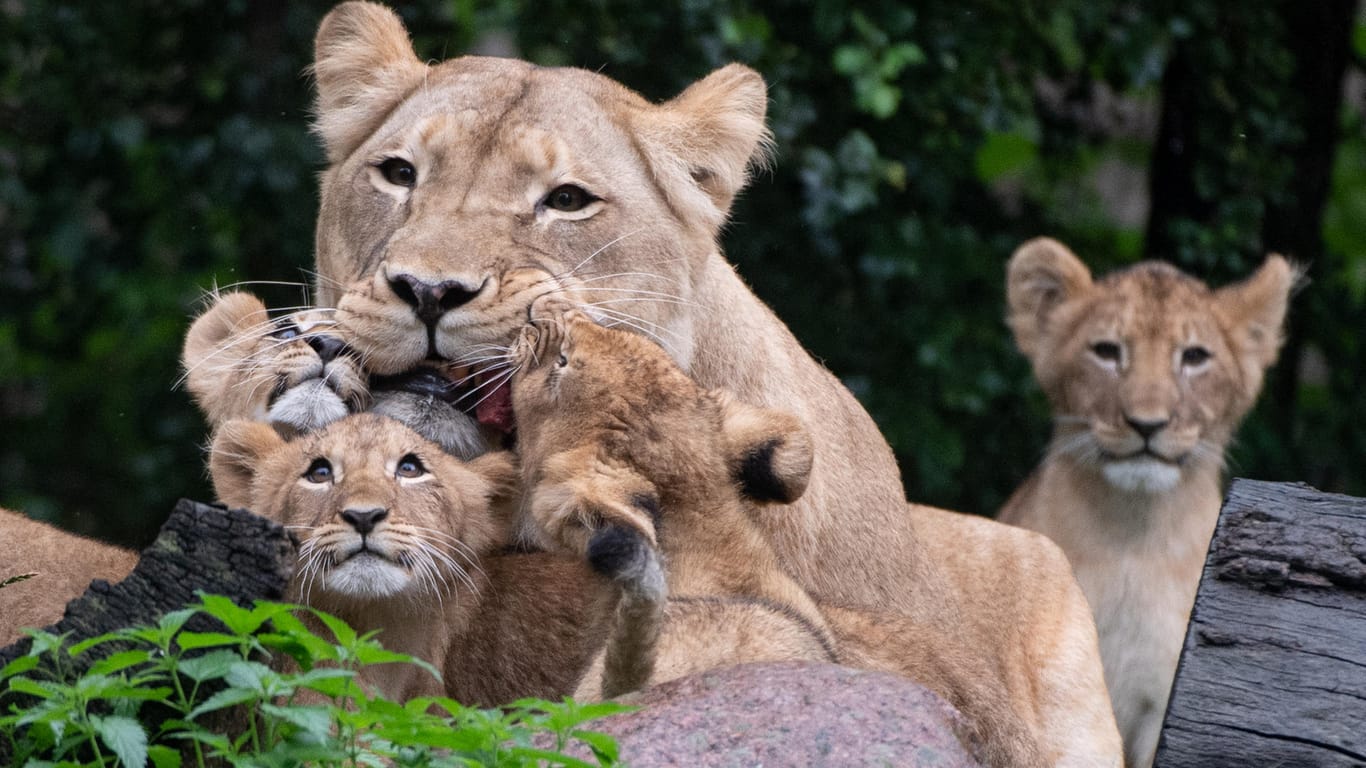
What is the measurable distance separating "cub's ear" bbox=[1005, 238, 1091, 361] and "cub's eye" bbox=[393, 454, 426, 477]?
4227 mm

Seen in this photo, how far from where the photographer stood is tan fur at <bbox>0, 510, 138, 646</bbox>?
14.5ft

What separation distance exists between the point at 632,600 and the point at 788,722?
0.35 metres

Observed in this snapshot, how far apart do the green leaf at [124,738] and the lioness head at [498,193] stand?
1.36 m

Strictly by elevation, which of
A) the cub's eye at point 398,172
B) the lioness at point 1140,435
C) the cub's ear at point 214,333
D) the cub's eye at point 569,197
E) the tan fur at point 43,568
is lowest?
the lioness at point 1140,435

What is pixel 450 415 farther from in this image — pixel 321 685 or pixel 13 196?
pixel 13 196

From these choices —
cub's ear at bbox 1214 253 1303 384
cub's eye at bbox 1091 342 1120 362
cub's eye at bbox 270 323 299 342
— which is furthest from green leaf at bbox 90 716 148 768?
cub's ear at bbox 1214 253 1303 384

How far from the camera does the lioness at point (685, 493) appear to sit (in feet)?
12.6

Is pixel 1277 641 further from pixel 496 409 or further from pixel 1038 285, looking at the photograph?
pixel 1038 285

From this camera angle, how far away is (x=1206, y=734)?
3.67 meters

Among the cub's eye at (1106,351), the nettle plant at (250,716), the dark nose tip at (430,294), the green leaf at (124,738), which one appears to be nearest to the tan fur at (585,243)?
the dark nose tip at (430,294)

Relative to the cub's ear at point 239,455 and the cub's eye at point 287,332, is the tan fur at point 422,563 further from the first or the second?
the cub's eye at point 287,332

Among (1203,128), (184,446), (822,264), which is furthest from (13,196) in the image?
(1203,128)

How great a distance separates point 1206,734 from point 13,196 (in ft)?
20.3

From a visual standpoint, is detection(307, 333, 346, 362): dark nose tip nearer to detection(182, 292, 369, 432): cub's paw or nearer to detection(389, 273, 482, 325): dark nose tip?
detection(182, 292, 369, 432): cub's paw
